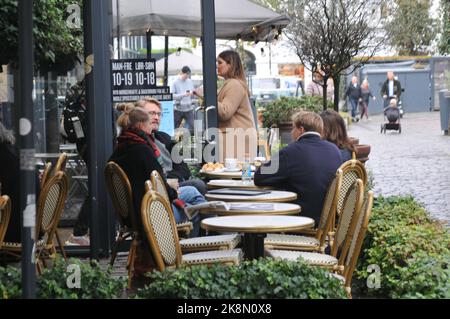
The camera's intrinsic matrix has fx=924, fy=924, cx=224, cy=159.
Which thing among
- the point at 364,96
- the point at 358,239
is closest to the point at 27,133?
the point at 358,239

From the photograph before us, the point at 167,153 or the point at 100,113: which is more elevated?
the point at 100,113

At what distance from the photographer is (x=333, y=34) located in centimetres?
1429

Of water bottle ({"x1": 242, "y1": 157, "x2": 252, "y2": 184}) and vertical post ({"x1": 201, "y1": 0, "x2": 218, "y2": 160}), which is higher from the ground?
vertical post ({"x1": 201, "y1": 0, "x2": 218, "y2": 160})

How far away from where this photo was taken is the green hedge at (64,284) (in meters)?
4.52

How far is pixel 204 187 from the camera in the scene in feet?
30.2

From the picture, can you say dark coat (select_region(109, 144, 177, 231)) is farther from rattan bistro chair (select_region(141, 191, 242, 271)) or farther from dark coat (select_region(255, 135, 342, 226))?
rattan bistro chair (select_region(141, 191, 242, 271))

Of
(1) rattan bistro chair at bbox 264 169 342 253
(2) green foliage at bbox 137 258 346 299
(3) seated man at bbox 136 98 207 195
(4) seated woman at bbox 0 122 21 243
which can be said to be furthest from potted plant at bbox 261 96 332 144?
(2) green foliage at bbox 137 258 346 299

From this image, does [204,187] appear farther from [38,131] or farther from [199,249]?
[199,249]

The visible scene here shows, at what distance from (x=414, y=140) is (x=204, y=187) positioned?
16265 mm

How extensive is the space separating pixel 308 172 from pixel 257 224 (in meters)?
1.57

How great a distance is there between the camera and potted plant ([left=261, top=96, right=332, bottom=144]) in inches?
724

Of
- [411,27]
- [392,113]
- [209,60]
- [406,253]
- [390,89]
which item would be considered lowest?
[406,253]

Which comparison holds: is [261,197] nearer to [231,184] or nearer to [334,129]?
[231,184]

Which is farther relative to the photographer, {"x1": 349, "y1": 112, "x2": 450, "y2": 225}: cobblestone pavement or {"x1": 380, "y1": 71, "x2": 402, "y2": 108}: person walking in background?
{"x1": 380, "y1": 71, "x2": 402, "y2": 108}: person walking in background
